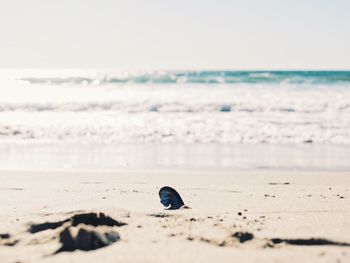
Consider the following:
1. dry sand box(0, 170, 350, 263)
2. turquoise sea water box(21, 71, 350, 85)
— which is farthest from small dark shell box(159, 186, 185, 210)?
turquoise sea water box(21, 71, 350, 85)

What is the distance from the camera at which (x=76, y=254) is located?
→ 304 cm

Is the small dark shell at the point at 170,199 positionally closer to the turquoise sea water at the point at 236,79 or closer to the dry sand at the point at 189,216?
the dry sand at the point at 189,216

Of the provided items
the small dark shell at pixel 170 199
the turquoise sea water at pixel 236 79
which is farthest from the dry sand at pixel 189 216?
the turquoise sea water at pixel 236 79

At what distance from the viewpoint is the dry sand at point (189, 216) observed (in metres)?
3.10

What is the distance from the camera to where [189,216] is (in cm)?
411

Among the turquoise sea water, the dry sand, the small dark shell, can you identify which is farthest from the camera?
the turquoise sea water

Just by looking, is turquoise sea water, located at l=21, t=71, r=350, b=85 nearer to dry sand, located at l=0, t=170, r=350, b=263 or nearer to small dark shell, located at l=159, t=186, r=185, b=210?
dry sand, located at l=0, t=170, r=350, b=263

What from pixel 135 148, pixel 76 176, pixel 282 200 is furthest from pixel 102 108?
pixel 282 200

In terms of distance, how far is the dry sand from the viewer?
3.10 metres

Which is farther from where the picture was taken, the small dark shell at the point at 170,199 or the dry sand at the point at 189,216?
the small dark shell at the point at 170,199

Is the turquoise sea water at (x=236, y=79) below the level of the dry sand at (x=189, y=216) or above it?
above

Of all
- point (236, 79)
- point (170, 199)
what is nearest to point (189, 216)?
point (170, 199)

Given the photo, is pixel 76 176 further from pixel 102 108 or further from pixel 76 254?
pixel 102 108

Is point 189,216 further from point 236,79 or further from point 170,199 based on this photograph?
point 236,79
